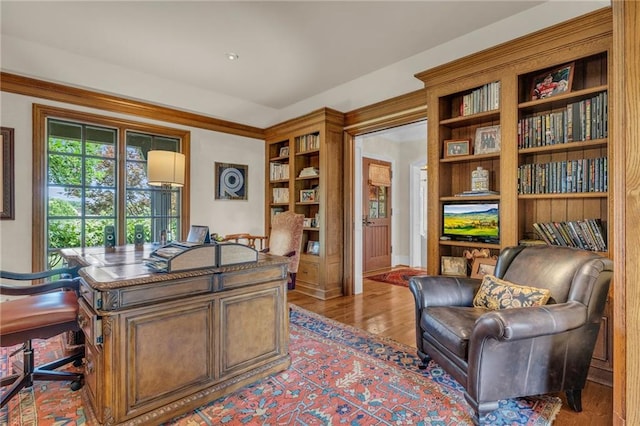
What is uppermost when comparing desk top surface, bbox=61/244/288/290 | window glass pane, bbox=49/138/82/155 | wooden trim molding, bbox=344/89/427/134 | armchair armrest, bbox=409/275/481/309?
wooden trim molding, bbox=344/89/427/134

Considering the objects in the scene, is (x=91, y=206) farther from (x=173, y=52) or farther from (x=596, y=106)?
(x=596, y=106)

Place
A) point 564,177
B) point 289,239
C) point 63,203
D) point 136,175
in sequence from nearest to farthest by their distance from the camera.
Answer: point 564,177 → point 289,239 → point 63,203 → point 136,175

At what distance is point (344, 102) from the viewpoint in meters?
4.24

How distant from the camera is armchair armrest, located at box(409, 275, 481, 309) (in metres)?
2.20

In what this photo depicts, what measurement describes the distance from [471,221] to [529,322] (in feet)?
4.70

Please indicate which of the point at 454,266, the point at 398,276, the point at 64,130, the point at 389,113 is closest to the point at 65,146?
the point at 64,130

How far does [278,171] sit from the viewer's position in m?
5.01

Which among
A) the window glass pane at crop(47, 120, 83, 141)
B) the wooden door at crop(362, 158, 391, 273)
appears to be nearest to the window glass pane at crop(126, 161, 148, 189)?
the window glass pane at crop(47, 120, 83, 141)

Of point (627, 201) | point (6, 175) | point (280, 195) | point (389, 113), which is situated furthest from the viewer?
point (280, 195)

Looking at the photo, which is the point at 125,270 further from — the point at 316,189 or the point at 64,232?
the point at 316,189

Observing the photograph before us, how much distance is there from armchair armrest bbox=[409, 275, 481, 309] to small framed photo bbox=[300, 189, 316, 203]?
244cm

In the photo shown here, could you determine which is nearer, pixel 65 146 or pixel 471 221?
pixel 471 221

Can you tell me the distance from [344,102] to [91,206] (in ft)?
11.3

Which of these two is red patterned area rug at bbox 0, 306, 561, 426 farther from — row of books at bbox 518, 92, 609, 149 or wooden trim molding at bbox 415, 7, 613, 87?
wooden trim molding at bbox 415, 7, 613, 87
